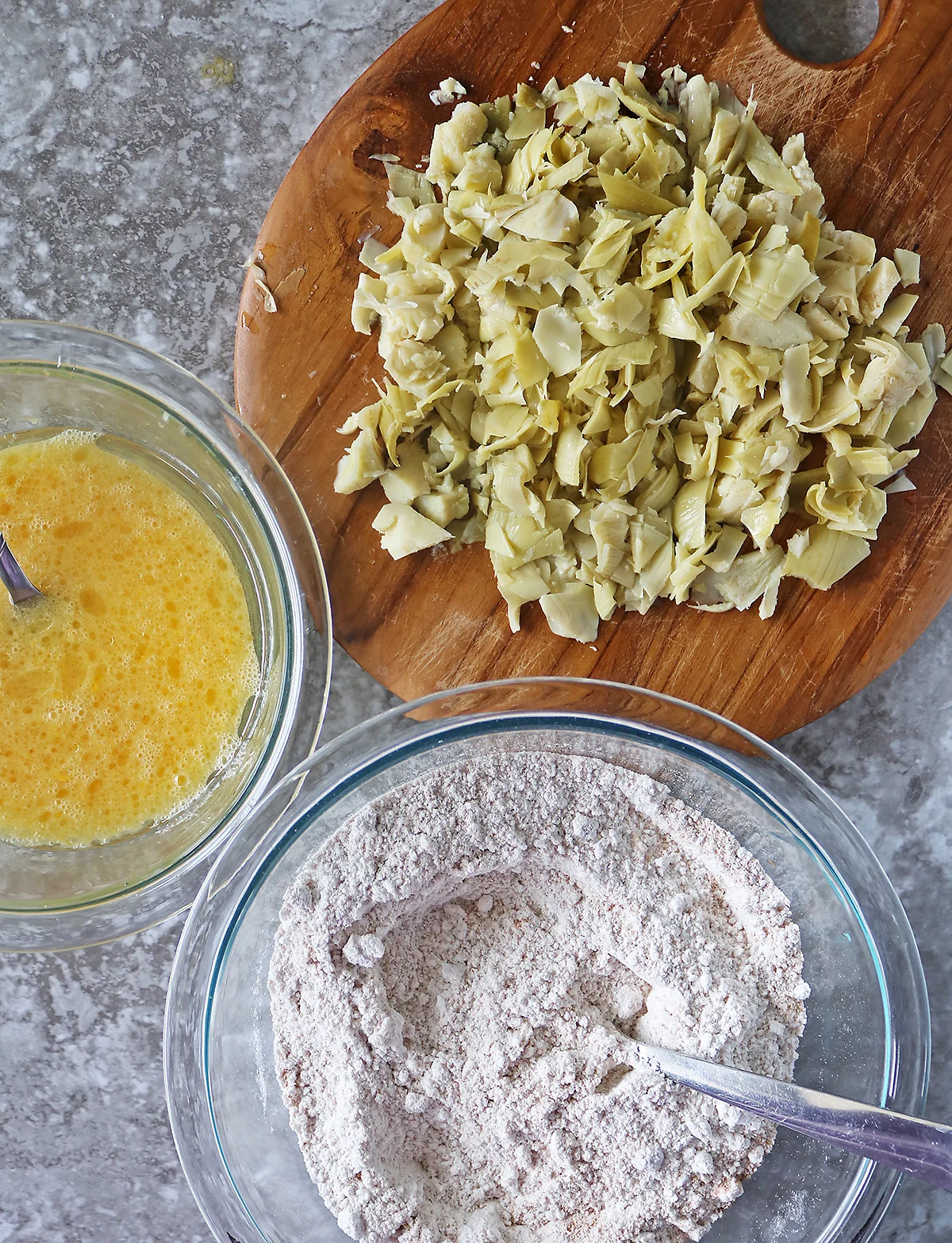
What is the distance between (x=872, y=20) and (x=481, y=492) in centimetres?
79

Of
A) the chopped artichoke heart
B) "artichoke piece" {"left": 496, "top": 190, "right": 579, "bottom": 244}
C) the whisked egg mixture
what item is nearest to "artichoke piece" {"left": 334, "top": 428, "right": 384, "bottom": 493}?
the chopped artichoke heart

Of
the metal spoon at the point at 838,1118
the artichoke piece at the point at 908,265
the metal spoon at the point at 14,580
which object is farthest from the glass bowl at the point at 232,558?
the artichoke piece at the point at 908,265

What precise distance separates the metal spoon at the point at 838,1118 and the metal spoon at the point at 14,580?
895mm

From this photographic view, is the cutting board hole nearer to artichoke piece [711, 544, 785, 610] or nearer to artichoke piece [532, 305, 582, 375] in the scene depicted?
artichoke piece [532, 305, 582, 375]

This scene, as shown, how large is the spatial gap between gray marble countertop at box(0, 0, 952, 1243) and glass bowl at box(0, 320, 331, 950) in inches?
4.1

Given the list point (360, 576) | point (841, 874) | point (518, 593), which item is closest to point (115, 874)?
→ point (360, 576)

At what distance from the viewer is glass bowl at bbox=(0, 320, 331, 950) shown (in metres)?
1.10

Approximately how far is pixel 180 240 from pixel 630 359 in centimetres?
62

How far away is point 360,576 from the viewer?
3.76 ft

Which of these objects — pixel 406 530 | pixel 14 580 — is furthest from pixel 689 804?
pixel 14 580

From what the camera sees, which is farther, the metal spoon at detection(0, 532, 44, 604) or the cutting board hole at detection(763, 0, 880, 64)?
the cutting board hole at detection(763, 0, 880, 64)

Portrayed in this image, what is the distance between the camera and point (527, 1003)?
1013mm

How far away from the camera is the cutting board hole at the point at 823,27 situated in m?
1.17

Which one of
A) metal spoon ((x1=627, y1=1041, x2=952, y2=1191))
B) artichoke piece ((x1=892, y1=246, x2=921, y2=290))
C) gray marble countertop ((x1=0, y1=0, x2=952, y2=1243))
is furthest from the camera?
gray marble countertop ((x1=0, y1=0, x2=952, y2=1243))
